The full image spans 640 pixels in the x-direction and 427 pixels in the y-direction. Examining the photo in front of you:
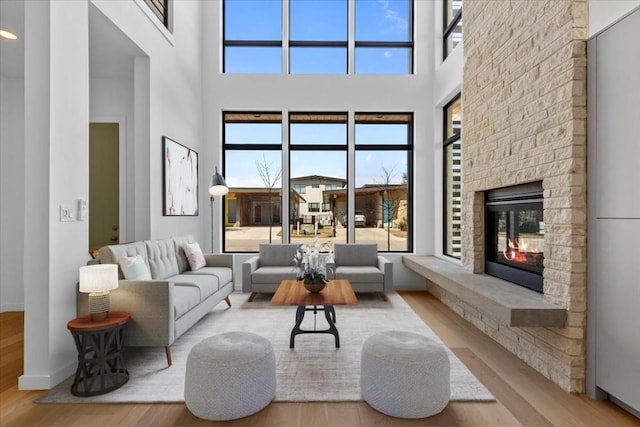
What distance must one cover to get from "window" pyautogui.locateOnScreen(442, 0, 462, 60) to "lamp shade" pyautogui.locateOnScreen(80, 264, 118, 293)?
564 centimetres

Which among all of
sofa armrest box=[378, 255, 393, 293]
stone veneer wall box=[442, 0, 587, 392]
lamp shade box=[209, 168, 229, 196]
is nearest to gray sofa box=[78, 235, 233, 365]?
lamp shade box=[209, 168, 229, 196]

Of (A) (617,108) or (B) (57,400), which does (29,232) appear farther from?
(A) (617,108)

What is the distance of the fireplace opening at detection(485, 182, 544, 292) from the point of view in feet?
10.2

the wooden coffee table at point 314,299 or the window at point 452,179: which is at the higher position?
the window at point 452,179

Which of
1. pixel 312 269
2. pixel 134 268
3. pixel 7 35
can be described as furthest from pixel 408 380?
pixel 7 35

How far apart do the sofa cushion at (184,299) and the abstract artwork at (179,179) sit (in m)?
1.37

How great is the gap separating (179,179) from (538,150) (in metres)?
4.29

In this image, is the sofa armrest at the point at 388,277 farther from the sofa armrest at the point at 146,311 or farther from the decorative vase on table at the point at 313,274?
the sofa armrest at the point at 146,311

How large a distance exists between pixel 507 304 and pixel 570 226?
72 centimetres

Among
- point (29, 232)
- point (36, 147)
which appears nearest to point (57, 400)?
point (29, 232)

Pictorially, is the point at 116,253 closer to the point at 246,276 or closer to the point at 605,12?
the point at 246,276

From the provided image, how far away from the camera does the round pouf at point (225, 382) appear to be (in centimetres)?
213

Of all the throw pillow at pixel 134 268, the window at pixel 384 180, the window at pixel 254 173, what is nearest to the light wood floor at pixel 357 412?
the throw pillow at pixel 134 268

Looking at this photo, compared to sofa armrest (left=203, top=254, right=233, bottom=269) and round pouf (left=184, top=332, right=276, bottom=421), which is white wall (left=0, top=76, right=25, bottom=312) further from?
round pouf (left=184, top=332, right=276, bottom=421)
